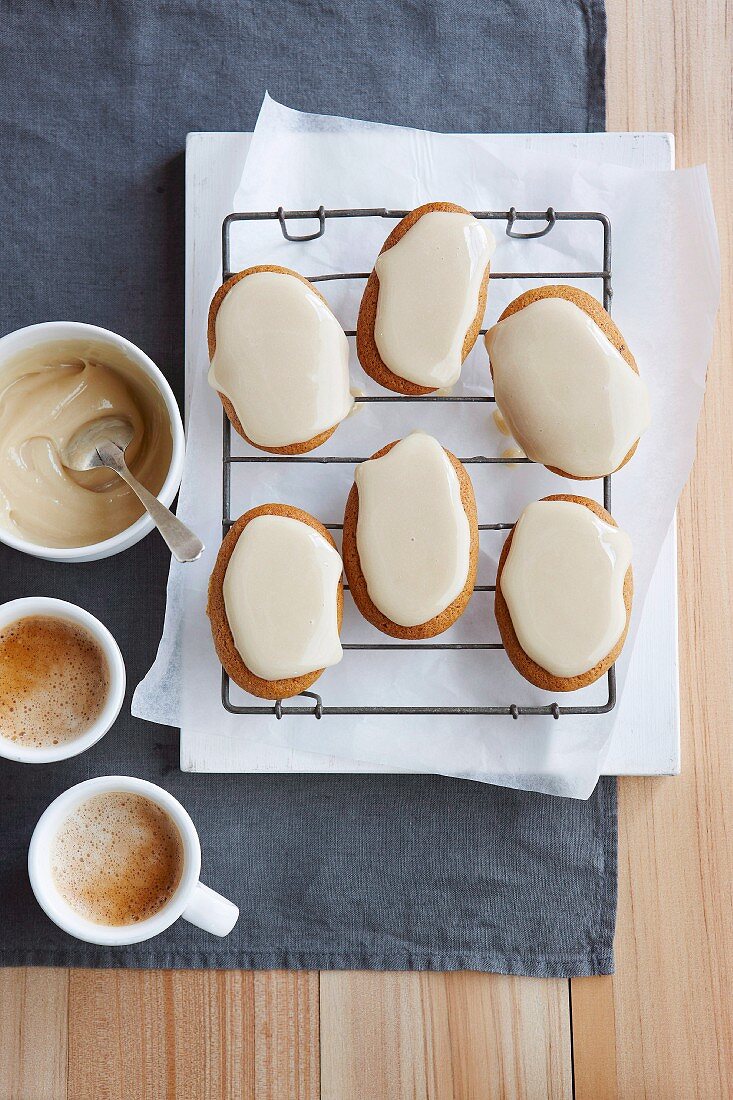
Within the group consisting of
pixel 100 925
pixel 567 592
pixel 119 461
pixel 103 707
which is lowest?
pixel 100 925

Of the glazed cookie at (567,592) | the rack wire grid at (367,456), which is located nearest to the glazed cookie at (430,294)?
the rack wire grid at (367,456)

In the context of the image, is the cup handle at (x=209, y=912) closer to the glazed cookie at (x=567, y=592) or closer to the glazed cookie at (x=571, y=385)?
the glazed cookie at (x=567, y=592)

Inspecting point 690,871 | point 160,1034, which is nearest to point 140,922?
point 160,1034

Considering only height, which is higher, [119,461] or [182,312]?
[182,312]

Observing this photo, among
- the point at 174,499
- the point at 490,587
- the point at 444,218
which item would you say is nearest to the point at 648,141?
the point at 444,218

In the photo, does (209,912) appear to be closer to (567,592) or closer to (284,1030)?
(284,1030)

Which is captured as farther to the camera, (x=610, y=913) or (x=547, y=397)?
(x=610, y=913)

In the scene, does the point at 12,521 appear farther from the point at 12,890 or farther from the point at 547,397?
the point at 547,397

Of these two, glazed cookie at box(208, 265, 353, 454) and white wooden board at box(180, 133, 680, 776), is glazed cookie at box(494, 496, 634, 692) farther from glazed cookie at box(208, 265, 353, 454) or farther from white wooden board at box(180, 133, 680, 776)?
glazed cookie at box(208, 265, 353, 454)
